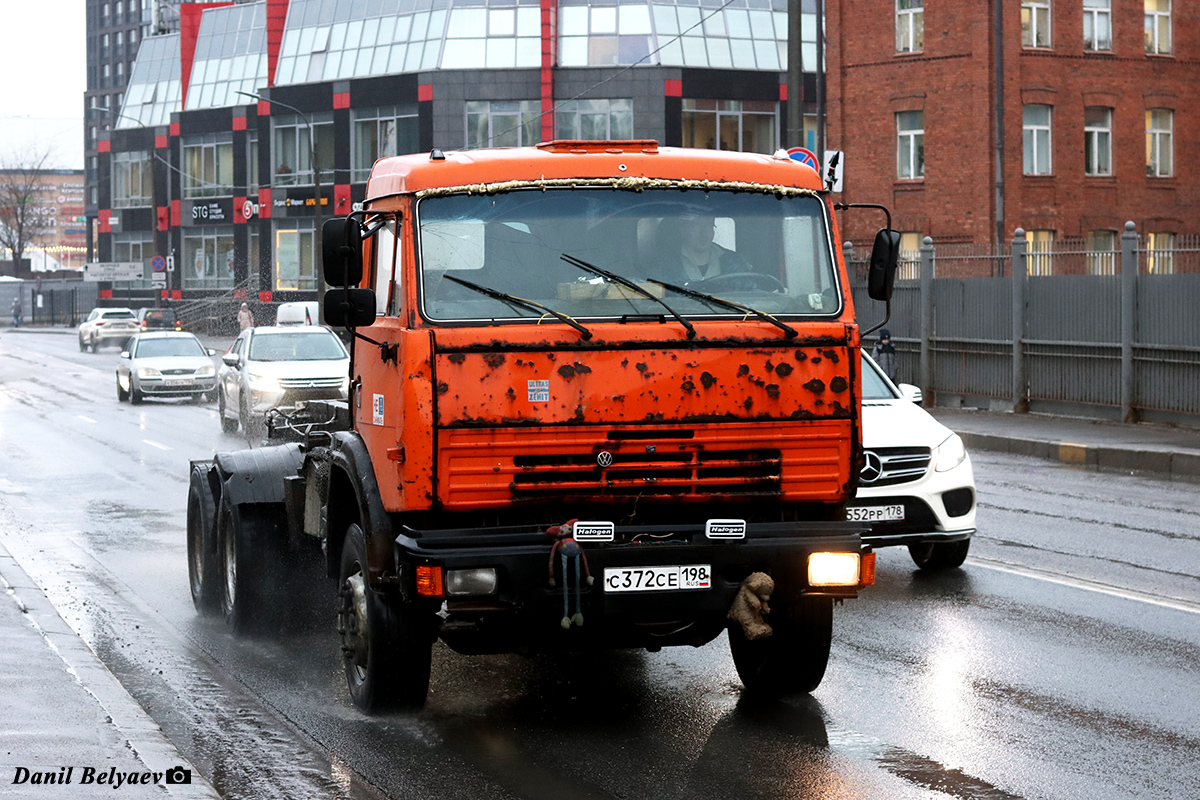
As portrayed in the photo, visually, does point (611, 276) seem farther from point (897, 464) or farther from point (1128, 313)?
point (1128, 313)

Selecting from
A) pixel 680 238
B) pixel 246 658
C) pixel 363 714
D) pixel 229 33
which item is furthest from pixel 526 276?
pixel 229 33

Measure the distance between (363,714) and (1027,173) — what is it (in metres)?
37.8

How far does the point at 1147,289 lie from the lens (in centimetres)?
2214

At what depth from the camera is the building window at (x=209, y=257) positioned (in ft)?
255

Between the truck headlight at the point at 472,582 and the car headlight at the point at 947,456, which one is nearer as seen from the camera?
the truck headlight at the point at 472,582

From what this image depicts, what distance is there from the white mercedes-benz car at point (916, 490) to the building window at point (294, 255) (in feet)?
204

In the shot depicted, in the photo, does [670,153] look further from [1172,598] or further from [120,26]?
[120,26]

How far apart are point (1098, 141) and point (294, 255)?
4025 centimetres

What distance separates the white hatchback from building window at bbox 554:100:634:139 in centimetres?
3985

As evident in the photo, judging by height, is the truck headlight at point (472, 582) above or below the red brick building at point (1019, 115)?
below

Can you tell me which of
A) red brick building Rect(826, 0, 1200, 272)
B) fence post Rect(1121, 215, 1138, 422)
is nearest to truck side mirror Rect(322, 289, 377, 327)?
fence post Rect(1121, 215, 1138, 422)

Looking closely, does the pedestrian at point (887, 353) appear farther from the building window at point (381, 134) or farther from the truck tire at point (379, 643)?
the building window at point (381, 134)

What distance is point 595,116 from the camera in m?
64.6

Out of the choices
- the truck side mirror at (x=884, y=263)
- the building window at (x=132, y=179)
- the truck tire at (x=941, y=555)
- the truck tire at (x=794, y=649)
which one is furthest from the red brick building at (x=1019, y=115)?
the building window at (x=132, y=179)
